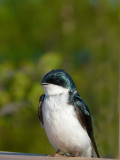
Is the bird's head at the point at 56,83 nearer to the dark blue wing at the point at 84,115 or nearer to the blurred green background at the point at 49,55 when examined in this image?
A: the dark blue wing at the point at 84,115

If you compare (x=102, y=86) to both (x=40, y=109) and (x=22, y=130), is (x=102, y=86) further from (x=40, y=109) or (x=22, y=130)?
(x=40, y=109)

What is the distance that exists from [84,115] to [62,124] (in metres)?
0.19

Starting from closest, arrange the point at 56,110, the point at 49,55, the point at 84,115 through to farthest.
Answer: the point at 56,110
the point at 84,115
the point at 49,55

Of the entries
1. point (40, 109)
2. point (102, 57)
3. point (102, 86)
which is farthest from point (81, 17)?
point (40, 109)

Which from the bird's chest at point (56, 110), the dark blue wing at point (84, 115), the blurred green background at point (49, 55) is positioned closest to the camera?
the bird's chest at point (56, 110)

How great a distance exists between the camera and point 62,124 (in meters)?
2.61

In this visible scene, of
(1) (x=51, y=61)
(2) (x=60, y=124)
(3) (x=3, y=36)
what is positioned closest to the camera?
(2) (x=60, y=124)

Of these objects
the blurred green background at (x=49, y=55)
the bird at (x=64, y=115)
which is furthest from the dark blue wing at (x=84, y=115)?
the blurred green background at (x=49, y=55)

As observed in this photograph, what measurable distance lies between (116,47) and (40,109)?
234cm

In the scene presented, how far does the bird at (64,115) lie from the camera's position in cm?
261

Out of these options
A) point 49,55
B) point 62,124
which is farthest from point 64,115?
point 49,55

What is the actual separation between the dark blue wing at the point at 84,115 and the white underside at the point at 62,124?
0.04m

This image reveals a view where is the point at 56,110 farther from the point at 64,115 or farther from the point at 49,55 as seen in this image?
the point at 49,55

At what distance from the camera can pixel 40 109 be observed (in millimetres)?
2779
